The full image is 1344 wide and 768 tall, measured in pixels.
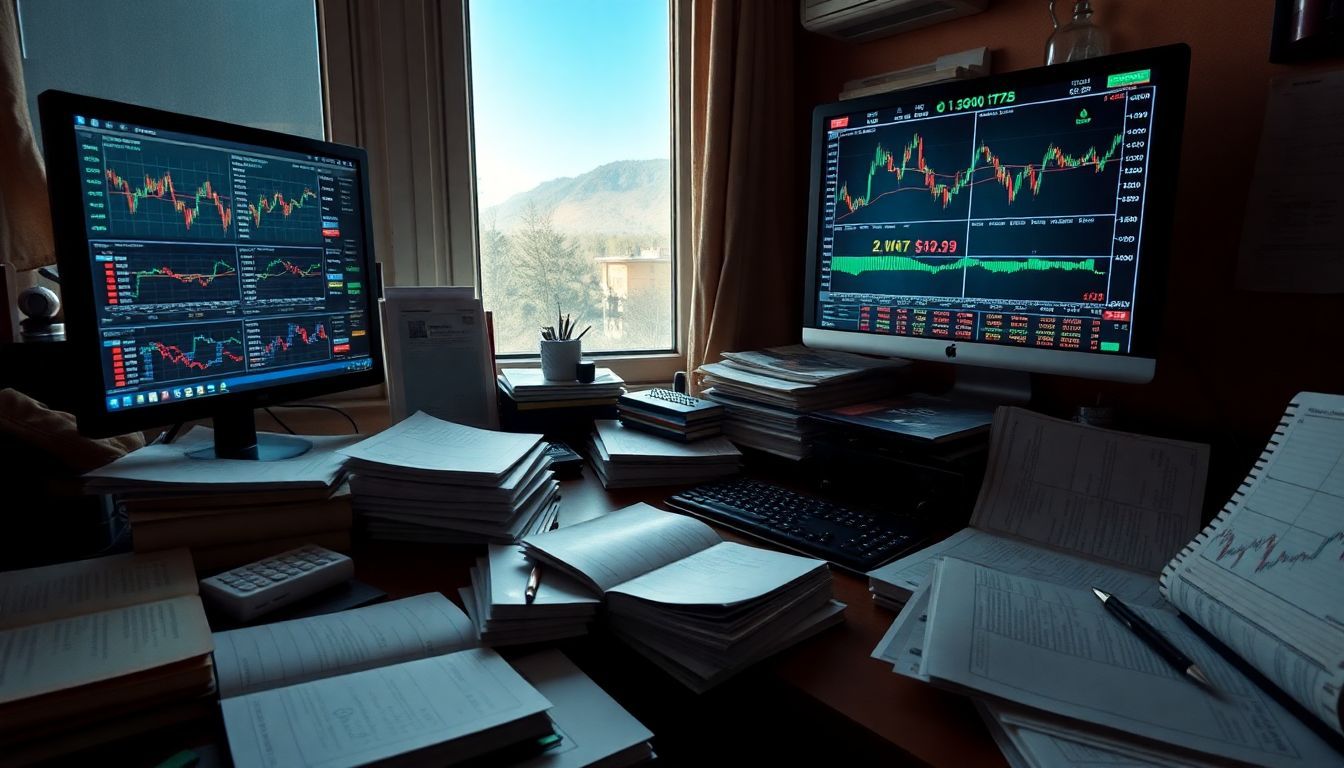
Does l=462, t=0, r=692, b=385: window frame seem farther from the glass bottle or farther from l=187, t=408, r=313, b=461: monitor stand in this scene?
the glass bottle

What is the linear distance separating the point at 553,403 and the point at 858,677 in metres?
0.86

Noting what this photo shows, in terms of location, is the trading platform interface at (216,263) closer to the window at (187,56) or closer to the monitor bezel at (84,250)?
the monitor bezel at (84,250)

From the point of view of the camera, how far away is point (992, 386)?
4.21 feet

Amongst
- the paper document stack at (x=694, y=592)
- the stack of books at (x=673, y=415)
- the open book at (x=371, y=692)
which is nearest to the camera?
the open book at (x=371, y=692)

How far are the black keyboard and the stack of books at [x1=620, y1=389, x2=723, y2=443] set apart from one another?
0.16 meters

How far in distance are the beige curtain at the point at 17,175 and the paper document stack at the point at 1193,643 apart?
1.41m

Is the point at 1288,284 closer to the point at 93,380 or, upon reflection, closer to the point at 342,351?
the point at 342,351

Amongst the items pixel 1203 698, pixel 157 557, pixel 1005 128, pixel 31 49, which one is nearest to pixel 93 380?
pixel 157 557

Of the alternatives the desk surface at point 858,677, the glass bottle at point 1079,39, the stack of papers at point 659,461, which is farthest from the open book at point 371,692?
the glass bottle at point 1079,39

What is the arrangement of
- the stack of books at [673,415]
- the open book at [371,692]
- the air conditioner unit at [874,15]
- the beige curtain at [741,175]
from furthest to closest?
1. the beige curtain at [741,175]
2. the air conditioner unit at [874,15]
3. the stack of books at [673,415]
4. the open book at [371,692]

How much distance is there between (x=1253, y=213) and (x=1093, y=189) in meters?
0.28

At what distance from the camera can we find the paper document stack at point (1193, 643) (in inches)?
21.8

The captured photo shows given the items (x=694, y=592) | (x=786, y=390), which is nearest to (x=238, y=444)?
(x=694, y=592)

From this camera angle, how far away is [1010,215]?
114cm
